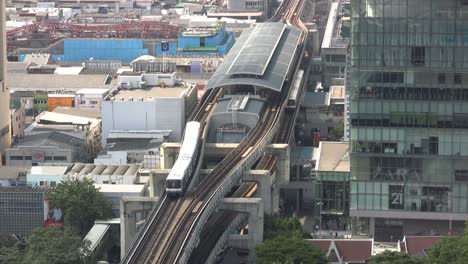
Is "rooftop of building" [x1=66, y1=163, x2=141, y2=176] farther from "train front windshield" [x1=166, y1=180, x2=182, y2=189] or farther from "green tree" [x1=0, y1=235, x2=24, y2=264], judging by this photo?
"green tree" [x1=0, y1=235, x2=24, y2=264]

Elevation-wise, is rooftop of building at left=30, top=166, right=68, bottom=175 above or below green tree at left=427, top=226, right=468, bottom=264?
above

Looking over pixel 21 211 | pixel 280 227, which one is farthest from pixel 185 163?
pixel 21 211

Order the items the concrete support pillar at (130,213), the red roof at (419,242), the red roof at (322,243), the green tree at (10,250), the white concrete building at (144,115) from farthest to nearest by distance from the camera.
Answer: the white concrete building at (144,115), the concrete support pillar at (130,213), the red roof at (322,243), the red roof at (419,242), the green tree at (10,250)

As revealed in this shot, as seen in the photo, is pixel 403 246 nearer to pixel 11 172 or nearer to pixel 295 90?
pixel 11 172

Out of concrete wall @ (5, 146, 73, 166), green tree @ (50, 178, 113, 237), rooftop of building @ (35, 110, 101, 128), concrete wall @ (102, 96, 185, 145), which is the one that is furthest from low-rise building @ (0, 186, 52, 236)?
rooftop of building @ (35, 110, 101, 128)

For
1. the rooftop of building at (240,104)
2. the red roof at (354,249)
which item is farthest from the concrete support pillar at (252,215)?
the rooftop of building at (240,104)

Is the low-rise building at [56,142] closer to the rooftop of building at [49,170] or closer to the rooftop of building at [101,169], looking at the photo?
the rooftop of building at [101,169]

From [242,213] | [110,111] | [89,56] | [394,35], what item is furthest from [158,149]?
[89,56]
